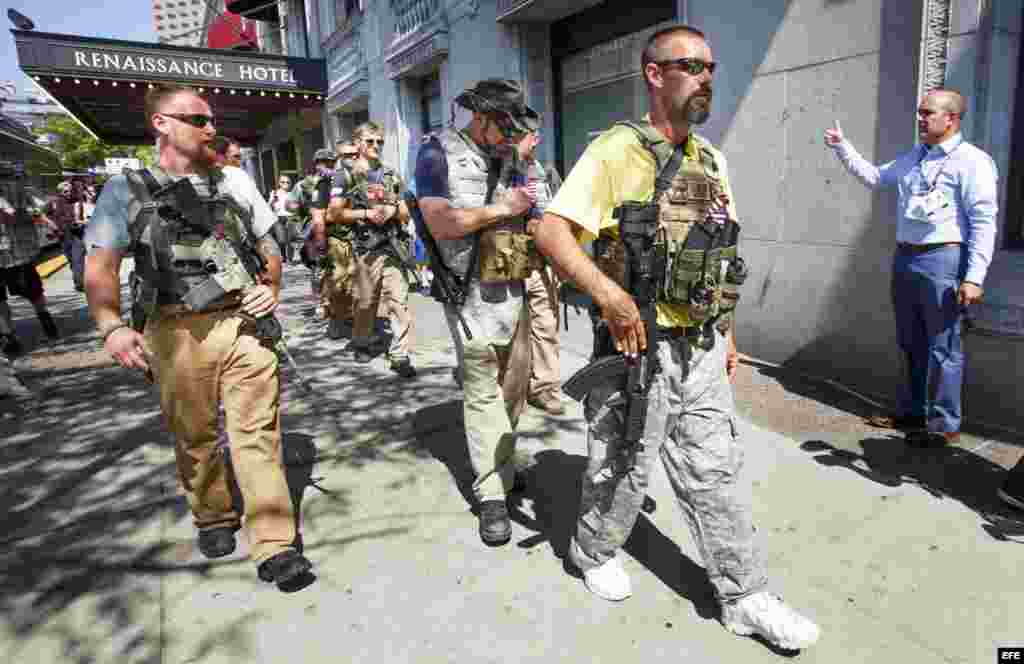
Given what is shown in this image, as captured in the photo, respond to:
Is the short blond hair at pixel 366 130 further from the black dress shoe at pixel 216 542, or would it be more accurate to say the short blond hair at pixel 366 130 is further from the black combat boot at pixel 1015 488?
the black combat boot at pixel 1015 488

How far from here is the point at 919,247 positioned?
3.61 m

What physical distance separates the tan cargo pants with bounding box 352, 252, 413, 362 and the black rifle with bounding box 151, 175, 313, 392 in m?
2.52

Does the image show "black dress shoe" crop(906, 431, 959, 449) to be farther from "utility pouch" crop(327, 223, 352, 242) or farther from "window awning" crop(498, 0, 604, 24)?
"window awning" crop(498, 0, 604, 24)

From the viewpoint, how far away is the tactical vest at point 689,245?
6.88ft

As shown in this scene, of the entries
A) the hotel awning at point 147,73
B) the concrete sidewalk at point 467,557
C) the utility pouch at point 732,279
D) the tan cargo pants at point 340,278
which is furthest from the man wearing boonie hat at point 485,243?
the hotel awning at point 147,73

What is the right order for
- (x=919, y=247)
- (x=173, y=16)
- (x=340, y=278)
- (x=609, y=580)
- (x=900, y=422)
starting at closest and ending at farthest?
(x=609, y=580) → (x=919, y=247) → (x=900, y=422) → (x=340, y=278) → (x=173, y=16)

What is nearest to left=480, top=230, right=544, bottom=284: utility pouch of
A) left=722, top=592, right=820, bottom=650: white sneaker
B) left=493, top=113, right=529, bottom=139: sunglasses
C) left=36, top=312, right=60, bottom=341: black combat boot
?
left=493, top=113, right=529, bottom=139: sunglasses

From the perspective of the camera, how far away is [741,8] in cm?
506

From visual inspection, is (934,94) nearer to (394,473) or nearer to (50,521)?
(394,473)

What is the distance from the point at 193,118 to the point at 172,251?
0.54 metres

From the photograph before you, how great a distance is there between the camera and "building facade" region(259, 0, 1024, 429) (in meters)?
3.73

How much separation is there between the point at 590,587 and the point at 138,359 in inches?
74.8

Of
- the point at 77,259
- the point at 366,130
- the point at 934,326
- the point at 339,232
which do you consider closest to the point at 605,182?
the point at 934,326

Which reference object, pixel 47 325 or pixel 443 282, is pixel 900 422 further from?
pixel 47 325
